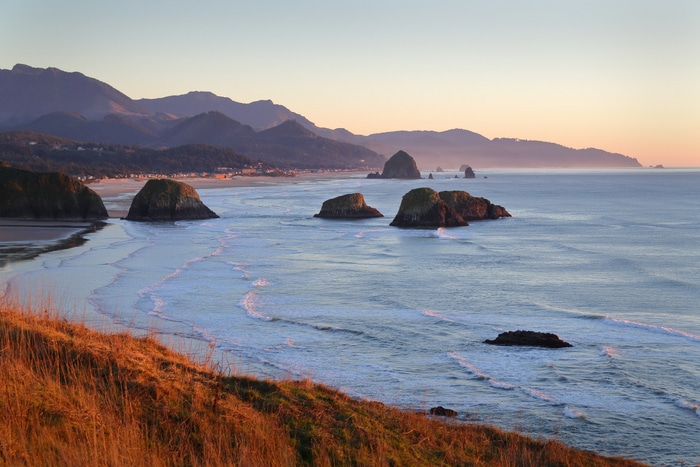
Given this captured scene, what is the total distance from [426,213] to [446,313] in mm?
34011

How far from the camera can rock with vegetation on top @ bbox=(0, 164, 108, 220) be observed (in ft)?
176

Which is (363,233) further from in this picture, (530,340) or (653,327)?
(530,340)

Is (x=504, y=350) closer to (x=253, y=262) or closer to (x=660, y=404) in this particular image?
(x=660, y=404)

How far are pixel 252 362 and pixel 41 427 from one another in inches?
320

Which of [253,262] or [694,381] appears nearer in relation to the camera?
[694,381]

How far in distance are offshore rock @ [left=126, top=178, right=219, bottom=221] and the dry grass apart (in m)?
47.2

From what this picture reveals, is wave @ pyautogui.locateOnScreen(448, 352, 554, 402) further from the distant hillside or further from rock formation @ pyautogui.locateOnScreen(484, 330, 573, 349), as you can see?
the distant hillside

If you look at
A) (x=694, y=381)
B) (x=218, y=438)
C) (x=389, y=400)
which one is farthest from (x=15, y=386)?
(x=694, y=381)

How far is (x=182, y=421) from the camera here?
26.5ft

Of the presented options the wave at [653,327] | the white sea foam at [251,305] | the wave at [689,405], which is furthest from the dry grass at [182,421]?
the wave at [653,327]

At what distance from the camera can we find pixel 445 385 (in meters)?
13.9

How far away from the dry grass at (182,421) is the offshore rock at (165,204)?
47.2 m

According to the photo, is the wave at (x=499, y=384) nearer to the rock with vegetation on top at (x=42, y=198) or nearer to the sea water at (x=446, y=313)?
the sea water at (x=446, y=313)

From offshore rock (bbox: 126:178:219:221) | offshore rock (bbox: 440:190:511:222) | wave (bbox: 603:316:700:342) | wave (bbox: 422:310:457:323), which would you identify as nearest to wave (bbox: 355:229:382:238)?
offshore rock (bbox: 440:190:511:222)
